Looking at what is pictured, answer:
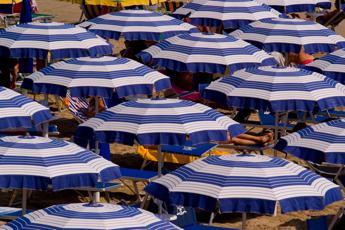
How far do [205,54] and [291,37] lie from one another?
2.57 m

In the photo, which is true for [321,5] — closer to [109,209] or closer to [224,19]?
[224,19]

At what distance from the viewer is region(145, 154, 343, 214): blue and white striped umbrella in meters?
8.41

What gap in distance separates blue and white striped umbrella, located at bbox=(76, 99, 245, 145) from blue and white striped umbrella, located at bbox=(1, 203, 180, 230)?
3.21 metres

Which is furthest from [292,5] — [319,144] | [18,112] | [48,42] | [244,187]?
[244,187]

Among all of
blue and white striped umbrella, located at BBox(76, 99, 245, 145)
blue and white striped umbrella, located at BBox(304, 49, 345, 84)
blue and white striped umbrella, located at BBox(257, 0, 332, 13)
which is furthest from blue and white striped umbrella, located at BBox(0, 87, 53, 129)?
blue and white striped umbrella, located at BBox(257, 0, 332, 13)

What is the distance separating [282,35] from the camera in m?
17.8

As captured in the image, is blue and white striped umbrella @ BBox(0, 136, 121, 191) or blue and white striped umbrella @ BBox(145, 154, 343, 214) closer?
blue and white striped umbrella @ BBox(145, 154, 343, 214)

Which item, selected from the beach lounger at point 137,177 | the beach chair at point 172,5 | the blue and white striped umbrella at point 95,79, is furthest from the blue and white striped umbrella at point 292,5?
the beach lounger at point 137,177

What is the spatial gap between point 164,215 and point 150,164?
3.55m

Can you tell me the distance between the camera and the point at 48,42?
16.3 metres

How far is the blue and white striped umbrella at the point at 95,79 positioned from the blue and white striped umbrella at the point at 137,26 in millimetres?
4679

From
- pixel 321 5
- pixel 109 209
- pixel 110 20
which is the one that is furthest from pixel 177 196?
pixel 321 5

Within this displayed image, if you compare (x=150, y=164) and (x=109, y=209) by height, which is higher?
(x=109, y=209)

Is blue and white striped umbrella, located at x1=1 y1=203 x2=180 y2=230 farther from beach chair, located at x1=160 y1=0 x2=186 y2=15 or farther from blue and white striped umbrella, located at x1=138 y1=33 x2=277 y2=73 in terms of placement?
beach chair, located at x1=160 y1=0 x2=186 y2=15
